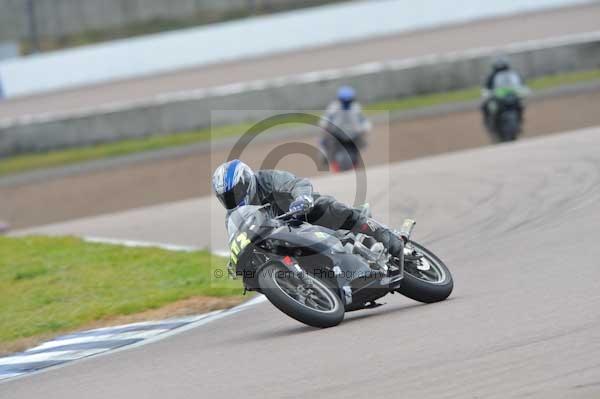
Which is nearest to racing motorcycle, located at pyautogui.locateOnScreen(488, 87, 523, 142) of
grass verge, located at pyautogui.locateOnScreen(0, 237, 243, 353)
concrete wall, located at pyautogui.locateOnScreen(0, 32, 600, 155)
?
concrete wall, located at pyautogui.locateOnScreen(0, 32, 600, 155)

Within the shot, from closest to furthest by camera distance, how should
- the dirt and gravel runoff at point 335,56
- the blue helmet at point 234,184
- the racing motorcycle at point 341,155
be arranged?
the blue helmet at point 234,184, the racing motorcycle at point 341,155, the dirt and gravel runoff at point 335,56

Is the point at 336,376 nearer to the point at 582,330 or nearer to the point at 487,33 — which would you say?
the point at 582,330

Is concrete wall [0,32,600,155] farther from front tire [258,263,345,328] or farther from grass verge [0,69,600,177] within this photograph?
front tire [258,263,345,328]

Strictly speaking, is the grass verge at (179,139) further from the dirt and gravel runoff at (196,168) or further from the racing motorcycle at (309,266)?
the racing motorcycle at (309,266)

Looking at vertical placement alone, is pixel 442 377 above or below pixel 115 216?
above

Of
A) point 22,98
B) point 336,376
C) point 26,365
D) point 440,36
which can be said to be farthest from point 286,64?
point 336,376

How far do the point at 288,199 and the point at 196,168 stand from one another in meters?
12.8

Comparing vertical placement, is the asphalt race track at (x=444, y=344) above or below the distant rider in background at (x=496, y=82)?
below

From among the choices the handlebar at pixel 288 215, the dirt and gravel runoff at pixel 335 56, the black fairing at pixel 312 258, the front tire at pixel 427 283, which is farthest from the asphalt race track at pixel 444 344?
the dirt and gravel runoff at pixel 335 56

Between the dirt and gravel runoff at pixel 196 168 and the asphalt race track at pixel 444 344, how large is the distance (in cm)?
770

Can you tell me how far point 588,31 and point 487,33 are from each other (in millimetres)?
2358

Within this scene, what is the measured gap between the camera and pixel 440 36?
88.3 ft

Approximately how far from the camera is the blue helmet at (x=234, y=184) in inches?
271

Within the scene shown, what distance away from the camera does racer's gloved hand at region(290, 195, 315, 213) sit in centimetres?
677
